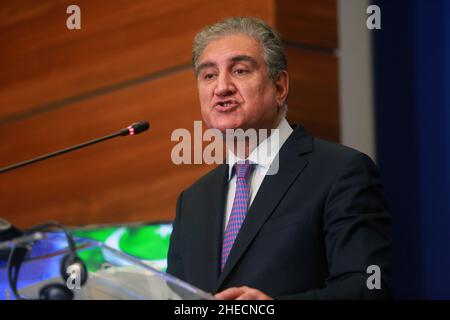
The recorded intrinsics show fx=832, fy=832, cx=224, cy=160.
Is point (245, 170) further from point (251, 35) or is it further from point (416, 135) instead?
point (416, 135)

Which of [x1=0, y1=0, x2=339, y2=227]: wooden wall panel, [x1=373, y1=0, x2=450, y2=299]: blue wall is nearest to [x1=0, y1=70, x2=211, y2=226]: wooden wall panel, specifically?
[x1=0, y1=0, x2=339, y2=227]: wooden wall panel

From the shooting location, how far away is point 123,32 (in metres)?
4.54

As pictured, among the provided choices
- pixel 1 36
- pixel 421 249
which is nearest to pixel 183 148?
pixel 421 249

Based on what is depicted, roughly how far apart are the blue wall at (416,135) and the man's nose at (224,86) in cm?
179

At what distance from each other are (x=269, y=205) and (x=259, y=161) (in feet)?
0.61

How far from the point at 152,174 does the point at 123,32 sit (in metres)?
0.82

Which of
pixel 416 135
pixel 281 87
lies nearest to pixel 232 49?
pixel 281 87

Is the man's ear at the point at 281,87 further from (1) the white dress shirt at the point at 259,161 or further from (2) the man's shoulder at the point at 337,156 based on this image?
(2) the man's shoulder at the point at 337,156

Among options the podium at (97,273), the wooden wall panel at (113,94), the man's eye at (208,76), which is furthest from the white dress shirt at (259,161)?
the wooden wall panel at (113,94)

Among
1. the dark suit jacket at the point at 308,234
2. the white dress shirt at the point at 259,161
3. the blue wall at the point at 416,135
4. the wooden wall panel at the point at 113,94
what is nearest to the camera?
the dark suit jacket at the point at 308,234

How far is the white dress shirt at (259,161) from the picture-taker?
2115 mm

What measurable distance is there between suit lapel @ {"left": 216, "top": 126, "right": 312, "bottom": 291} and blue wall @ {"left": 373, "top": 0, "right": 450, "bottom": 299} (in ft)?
5.84

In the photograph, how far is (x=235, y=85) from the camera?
220 cm
